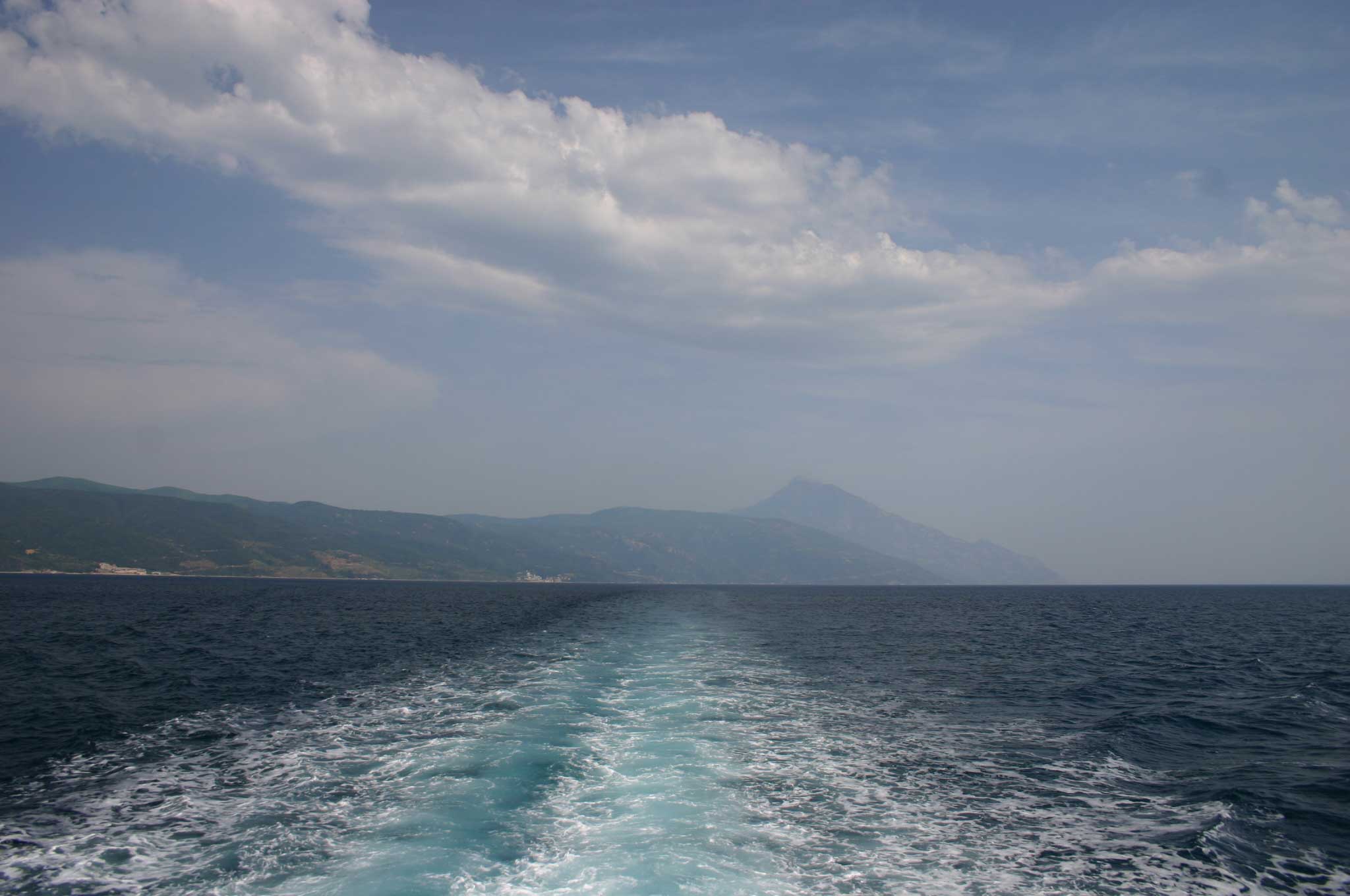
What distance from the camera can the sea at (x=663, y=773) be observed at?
16.9 m

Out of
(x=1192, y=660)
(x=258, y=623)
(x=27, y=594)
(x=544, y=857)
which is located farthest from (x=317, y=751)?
(x=27, y=594)

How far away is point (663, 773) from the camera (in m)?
24.7

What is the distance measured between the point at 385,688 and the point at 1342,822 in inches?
1617

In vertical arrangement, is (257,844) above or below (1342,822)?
below

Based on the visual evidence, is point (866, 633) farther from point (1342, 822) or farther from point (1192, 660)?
point (1342, 822)

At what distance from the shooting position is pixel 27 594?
14375 cm

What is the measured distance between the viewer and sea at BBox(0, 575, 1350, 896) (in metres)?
16.9

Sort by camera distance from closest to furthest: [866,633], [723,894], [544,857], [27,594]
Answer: [723,894] → [544,857] → [866,633] → [27,594]

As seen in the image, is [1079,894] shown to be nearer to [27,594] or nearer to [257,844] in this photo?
[257,844]

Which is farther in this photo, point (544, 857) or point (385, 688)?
point (385, 688)

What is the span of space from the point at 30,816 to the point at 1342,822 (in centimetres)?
3577

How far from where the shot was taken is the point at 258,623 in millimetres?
87000

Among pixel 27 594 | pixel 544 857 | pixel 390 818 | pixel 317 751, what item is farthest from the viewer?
pixel 27 594

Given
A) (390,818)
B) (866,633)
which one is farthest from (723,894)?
(866,633)
